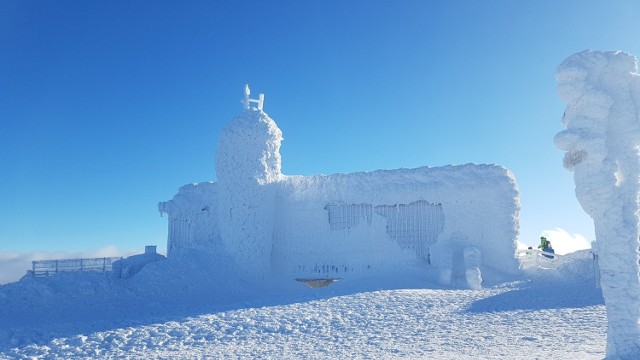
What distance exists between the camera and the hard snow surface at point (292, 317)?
10453mm

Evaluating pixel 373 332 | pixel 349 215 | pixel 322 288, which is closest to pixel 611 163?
pixel 373 332

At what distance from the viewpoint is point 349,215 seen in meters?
19.7

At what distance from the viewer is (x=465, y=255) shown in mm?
17906

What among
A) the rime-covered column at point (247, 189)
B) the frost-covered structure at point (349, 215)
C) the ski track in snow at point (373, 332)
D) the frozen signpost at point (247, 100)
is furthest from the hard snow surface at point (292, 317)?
the frozen signpost at point (247, 100)

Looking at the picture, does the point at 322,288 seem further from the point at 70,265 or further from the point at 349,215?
the point at 70,265

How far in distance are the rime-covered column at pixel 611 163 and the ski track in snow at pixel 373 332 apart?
1208 millimetres

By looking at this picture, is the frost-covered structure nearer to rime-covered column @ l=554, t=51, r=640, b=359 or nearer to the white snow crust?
the white snow crust

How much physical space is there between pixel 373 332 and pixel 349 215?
8.43 meters

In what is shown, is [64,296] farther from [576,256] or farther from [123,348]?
[576,256]

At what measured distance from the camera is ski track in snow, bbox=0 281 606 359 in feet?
33.2

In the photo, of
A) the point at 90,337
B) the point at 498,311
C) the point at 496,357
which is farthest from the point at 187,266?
the point at 496,357

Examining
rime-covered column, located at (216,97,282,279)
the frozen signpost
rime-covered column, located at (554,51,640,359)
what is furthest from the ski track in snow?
the frozen signpost

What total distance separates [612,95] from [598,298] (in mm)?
7809

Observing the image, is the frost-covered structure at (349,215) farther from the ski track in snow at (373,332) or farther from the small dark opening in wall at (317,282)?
the ski track in snow at (373,332)
